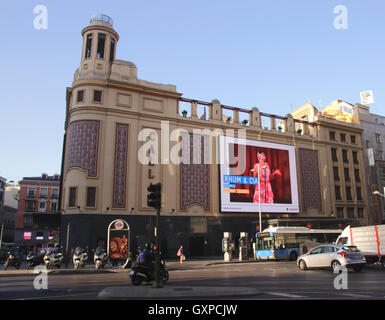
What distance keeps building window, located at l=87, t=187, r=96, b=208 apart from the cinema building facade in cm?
15

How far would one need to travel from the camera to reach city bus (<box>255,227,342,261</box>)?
1225 inches

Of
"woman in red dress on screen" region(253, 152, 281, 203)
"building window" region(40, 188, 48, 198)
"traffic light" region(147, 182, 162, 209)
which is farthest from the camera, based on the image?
"building window" region(40, 188, 48, 198)

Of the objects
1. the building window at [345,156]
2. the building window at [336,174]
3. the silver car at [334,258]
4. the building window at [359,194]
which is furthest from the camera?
the building window at [345,156]

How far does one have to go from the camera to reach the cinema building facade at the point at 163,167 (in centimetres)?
3469

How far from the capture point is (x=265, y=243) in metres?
32.2

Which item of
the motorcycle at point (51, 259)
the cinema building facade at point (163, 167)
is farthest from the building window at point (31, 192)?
the motorcycle at point (51, 259)

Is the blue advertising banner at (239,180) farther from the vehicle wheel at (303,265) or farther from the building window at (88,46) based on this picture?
the building window at (88,46)

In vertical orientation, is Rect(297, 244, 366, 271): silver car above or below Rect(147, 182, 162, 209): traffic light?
below

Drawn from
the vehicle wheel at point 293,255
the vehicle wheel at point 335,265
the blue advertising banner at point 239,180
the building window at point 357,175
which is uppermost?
the building window at point 357,175

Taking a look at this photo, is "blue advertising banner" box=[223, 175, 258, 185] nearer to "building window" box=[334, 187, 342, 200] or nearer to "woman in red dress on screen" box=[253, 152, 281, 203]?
"woman in red dress on screen" box=[253, 152, 281, 203]

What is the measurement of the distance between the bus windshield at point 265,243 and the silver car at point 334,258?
1134cm

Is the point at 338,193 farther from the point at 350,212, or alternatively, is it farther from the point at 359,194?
the point at 359,194

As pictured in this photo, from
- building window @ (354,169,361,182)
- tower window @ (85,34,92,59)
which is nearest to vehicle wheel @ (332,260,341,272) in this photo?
tower window @ (85,34,92,59)
